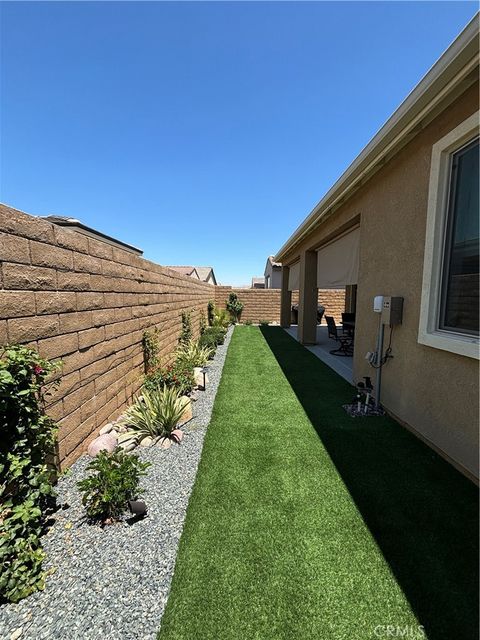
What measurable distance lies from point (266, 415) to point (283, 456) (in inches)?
44.4

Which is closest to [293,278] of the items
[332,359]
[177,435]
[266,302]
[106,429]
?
[266,302]

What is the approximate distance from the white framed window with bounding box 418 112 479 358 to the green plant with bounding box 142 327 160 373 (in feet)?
13.6

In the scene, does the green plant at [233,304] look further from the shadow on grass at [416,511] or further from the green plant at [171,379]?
the shadow on grass at [416,511]

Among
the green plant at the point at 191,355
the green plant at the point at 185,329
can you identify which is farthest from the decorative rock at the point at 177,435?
the green plant at the point at 185,329

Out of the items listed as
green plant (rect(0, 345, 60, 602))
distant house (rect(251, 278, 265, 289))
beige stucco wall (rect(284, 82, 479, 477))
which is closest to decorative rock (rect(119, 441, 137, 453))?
green plant (rect(0, 345, 60, 602))

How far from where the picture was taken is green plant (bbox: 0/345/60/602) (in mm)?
1639

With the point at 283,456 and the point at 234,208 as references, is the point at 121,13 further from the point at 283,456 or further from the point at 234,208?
the point at 234,208

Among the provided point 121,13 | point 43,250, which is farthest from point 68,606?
point 121,13

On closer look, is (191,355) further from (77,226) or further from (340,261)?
(340,261)

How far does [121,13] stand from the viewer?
4898 mm

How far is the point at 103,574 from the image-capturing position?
177 cm

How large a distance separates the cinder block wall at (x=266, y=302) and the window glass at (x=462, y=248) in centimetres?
1477

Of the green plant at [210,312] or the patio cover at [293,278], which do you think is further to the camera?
the green plant at [210,312]

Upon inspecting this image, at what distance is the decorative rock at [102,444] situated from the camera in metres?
3.01
